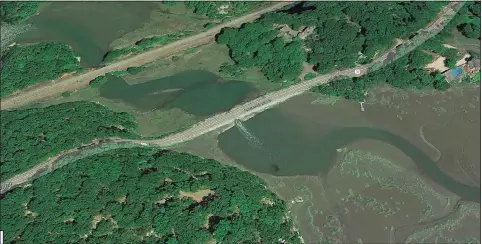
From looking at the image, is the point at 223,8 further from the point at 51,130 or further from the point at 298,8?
the point at 51,130

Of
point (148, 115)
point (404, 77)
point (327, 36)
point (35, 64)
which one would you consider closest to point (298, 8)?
point (327, 36)

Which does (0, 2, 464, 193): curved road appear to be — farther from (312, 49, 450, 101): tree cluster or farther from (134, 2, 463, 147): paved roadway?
(312, 49, 450, 101): tree cluster

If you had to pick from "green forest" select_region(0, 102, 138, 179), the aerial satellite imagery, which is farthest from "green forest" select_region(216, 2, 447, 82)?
"green forest" select_region(0, 102, 138, 179)

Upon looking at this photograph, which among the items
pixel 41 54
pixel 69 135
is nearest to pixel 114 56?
pixel 41 54

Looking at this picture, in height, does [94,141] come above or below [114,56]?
below

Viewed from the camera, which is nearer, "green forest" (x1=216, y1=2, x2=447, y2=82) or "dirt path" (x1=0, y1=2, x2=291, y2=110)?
"dirt path" (x1=0, y1=2, x2=291, y2=110)

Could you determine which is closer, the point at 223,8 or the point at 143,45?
the point at 143,45

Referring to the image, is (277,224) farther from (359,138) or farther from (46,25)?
(46,25)
